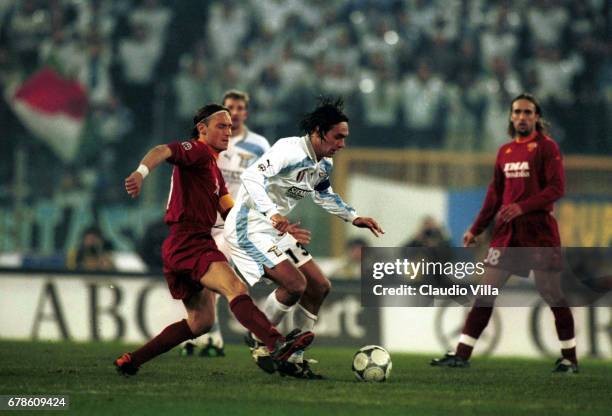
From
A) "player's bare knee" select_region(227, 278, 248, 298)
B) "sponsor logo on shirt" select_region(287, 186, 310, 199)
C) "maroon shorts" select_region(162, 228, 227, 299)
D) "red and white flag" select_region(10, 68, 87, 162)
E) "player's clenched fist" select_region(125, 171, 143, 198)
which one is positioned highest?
"red and white flag" select_region(10, 68, 87, 162)

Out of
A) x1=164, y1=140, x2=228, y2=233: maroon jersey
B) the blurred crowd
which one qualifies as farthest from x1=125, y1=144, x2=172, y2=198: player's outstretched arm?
the blurred crowd

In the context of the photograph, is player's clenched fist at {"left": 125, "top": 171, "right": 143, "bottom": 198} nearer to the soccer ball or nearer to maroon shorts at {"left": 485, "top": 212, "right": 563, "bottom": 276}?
the soccer ball

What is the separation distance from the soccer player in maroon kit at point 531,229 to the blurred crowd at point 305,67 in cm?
551

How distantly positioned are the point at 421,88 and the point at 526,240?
22.7 feet

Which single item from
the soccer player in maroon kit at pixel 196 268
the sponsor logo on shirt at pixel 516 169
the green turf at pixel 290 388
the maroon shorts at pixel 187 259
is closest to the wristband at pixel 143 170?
the soccer player in maroon kit at pixel 196 268

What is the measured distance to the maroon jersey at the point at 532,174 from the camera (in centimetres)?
871

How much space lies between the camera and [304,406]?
6027mm

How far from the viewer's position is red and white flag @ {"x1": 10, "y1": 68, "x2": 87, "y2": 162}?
1442 centimetres

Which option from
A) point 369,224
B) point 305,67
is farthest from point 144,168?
point 305,67

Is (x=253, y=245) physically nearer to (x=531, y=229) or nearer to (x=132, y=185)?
(x=132, y=185)

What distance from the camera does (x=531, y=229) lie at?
8828mm

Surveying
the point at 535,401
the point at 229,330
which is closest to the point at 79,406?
the point at 535,401

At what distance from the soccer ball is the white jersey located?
3.95 feet

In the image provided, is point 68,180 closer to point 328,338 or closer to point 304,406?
point 328,338
